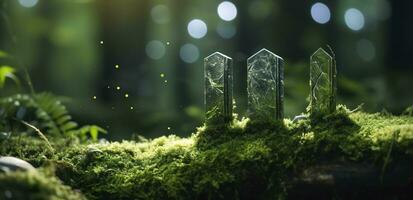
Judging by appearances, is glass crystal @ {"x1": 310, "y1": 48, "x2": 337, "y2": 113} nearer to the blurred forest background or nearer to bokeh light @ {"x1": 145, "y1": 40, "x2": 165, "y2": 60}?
the blurred forest background

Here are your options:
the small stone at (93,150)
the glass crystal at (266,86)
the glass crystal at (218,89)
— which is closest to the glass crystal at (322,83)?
the glass crystal at (266,86)

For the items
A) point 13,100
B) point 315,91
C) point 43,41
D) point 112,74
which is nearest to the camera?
point 315,91

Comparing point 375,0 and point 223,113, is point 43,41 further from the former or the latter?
point 223,113

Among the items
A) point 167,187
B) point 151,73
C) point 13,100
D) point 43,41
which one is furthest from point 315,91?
point 43,41

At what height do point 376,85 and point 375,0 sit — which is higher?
point 375,0

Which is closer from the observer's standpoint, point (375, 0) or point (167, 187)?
point (167, 187)

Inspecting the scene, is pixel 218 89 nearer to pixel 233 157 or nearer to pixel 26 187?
pixel 233 157

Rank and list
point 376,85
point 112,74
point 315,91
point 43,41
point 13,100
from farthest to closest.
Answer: point 43,41, point 112,74, point 376,85, point 13,100, point 315,91

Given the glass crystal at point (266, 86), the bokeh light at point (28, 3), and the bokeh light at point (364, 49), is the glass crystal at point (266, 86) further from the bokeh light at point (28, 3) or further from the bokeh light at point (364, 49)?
the bokeh light at point (28, 3)
